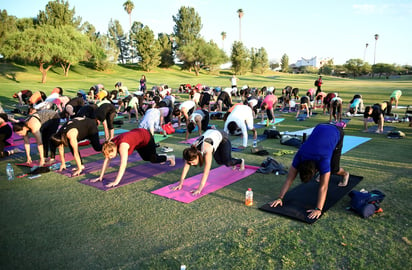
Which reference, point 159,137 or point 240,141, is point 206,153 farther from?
point 159,137

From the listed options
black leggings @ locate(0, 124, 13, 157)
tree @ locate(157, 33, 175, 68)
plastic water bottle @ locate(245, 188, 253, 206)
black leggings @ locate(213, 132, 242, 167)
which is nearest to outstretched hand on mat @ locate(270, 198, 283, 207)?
plastic water bottle @ locate(245, 188, 253, 206)

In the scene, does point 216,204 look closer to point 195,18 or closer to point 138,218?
point 138,218

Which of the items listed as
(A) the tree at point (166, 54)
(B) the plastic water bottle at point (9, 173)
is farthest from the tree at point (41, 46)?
(B) the plastic water bottle at point (9, 173)

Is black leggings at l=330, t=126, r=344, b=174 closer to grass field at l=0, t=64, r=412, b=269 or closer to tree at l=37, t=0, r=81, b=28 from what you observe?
grass field at l=0, t=64, r=412, b=269

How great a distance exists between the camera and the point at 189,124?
8.13 m

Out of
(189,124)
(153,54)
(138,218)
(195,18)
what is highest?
(195,18)

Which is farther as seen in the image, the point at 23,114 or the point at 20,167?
the point at 23,114

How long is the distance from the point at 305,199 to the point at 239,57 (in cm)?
5836

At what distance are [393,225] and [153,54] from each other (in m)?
53.3

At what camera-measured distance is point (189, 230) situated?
12.3 feet

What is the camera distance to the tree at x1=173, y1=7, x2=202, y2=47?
212 feet

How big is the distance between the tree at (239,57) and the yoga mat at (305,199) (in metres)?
57.6

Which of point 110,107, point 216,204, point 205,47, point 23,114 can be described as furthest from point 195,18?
point 216,204

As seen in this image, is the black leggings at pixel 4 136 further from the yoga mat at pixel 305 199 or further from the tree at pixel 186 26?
the tree at pixel 186 26
